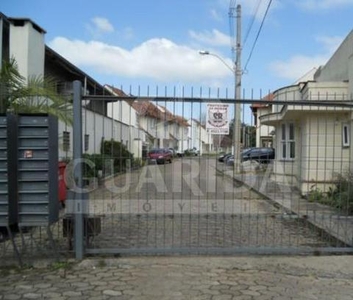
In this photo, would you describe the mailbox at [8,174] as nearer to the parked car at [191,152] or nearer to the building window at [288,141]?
the parked car at [191,152]

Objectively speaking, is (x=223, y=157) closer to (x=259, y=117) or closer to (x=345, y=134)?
(x=345, y=134)

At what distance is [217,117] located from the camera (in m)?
7.24

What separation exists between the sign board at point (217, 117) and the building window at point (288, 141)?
39.4 feet

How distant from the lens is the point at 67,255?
694cm

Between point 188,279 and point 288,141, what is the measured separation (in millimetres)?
14276

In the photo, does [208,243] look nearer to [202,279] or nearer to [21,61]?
[202,279]

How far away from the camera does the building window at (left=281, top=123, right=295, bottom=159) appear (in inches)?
753

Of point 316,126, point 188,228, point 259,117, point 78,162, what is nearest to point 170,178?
point 188,228

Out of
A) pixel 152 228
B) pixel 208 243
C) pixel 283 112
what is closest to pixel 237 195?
pixel 283 112

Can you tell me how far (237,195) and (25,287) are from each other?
12.0m

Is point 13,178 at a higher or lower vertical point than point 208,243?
higher

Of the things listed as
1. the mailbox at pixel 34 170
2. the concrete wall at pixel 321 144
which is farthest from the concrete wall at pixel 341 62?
the mailbox at pixel 34 170

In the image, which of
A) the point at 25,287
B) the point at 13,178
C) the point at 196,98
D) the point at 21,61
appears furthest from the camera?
the point at 21,61

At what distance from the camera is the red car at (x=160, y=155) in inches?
294
